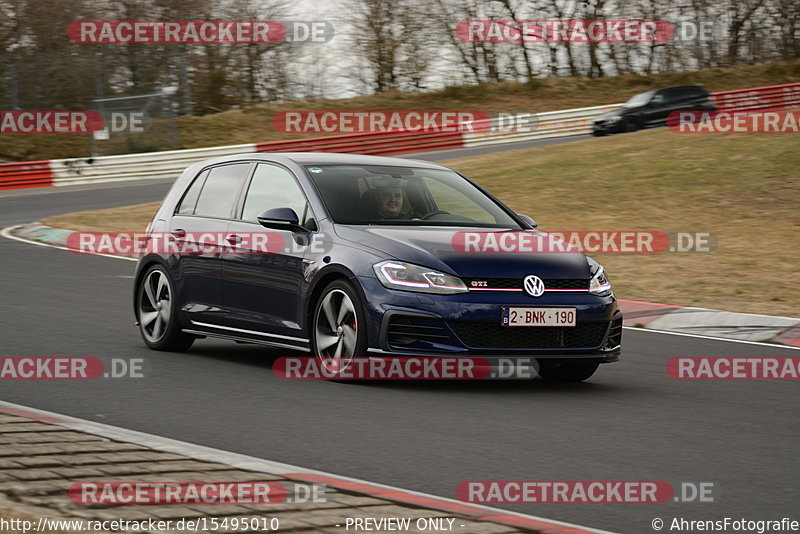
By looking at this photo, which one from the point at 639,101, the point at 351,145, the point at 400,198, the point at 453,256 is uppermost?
the point at 639,101

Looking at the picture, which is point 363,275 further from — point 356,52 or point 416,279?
point 356,52

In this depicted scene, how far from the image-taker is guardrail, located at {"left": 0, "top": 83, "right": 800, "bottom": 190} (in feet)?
107

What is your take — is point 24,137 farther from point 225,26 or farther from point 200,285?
point 200,285

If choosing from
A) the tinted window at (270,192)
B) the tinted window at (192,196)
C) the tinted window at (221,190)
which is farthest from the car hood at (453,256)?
the tinted window at (192,196)

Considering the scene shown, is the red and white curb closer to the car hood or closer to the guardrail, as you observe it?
the car hood

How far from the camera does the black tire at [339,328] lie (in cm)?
824

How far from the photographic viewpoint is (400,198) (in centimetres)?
919

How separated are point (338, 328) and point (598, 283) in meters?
1.77

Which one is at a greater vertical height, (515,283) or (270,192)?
(270,192)

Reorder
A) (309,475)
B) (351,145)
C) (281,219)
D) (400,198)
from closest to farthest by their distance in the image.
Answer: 1. (309,475)
2. (281,219)
3. (400,198)
4. (351,145)

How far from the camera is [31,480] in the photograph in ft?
16.5

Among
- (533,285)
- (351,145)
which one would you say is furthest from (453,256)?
(351,145)

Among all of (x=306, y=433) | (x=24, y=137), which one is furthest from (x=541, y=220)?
(x=24, y=137)

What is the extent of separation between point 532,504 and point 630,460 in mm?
1071
